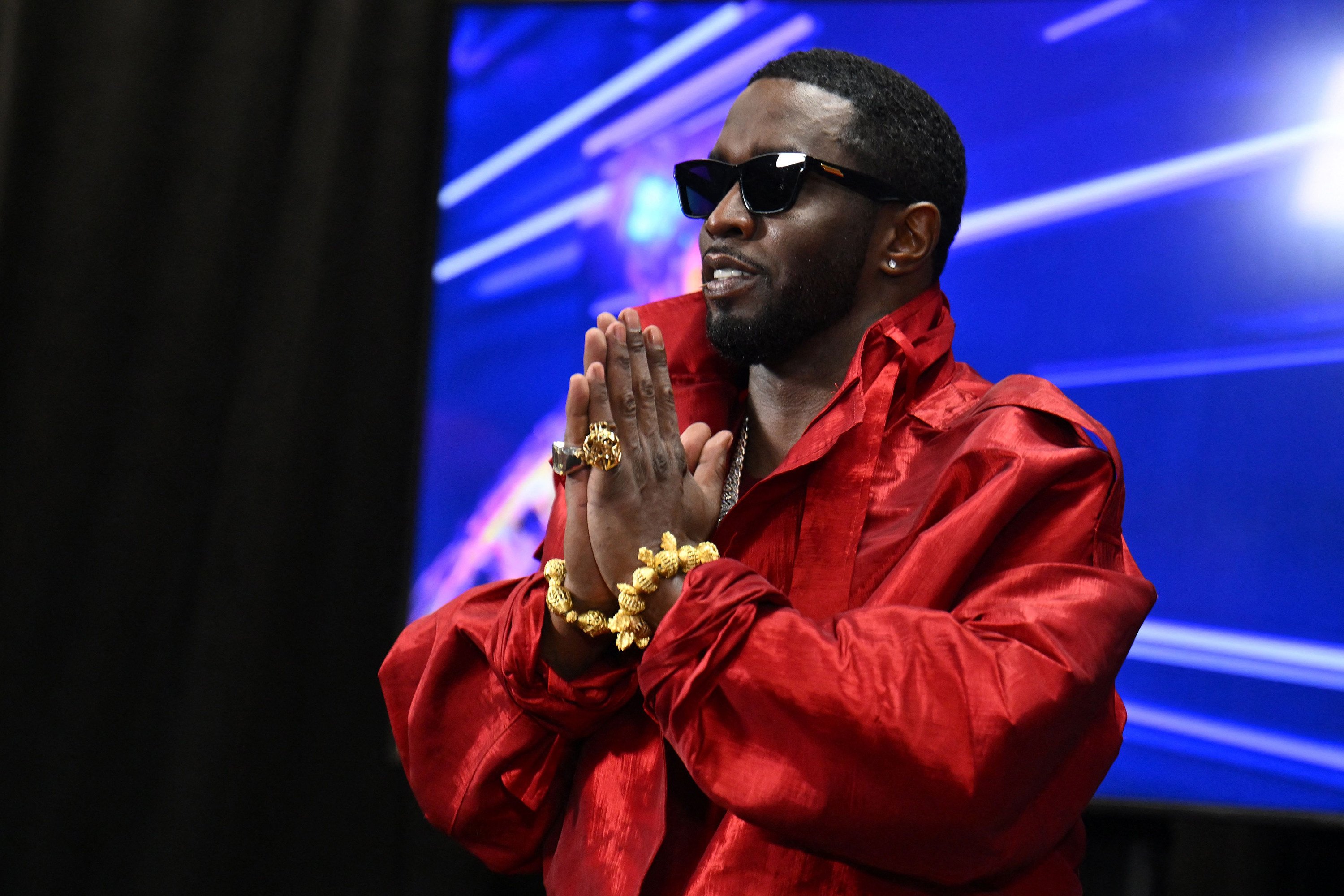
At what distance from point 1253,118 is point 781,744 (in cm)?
176

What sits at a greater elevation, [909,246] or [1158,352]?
[909,246]

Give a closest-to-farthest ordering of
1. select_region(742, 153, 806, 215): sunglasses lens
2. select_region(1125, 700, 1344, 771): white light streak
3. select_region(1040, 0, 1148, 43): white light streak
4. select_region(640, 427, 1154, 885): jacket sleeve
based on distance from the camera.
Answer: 1. select_region(640, 427, 1154, 885): jacket sleeve
2. select_region(742, 153, 806, 215): sunglasses lens
3. select_region(1125, 700, 1344, 771): white light streak
4. select_region(1040, 0, 1148, 43): white light streak

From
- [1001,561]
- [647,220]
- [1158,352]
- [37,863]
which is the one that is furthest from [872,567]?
[37,863]

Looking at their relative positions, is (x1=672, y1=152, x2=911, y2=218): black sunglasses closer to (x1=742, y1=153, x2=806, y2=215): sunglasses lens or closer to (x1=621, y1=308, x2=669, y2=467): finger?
(x1=742, y1=153, x2=806, y2=215): sunglasses lens

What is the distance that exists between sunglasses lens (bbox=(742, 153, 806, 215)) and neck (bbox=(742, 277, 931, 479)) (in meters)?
0.19

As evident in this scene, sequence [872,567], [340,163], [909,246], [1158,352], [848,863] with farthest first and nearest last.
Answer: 1. [340,163]
2. [1158,352]
3. [909,246]
4. [872,567]
5. [848,863]

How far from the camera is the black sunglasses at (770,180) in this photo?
1.48m

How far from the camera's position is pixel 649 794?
1318 millimetres

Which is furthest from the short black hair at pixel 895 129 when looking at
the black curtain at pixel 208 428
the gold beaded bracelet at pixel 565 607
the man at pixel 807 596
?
the black curtain at pixel 208 428

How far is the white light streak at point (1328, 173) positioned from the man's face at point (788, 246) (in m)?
1.09

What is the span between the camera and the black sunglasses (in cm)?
148

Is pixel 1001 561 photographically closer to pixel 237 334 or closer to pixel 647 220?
pixel 647 220

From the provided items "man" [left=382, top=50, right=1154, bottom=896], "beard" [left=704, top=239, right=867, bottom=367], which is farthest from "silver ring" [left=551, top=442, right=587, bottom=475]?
"beard" [left=704, top=239, right=867, bottom=367]

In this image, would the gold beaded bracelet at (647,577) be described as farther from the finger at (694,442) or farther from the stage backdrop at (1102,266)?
the stage backdrop at (1102,266)
